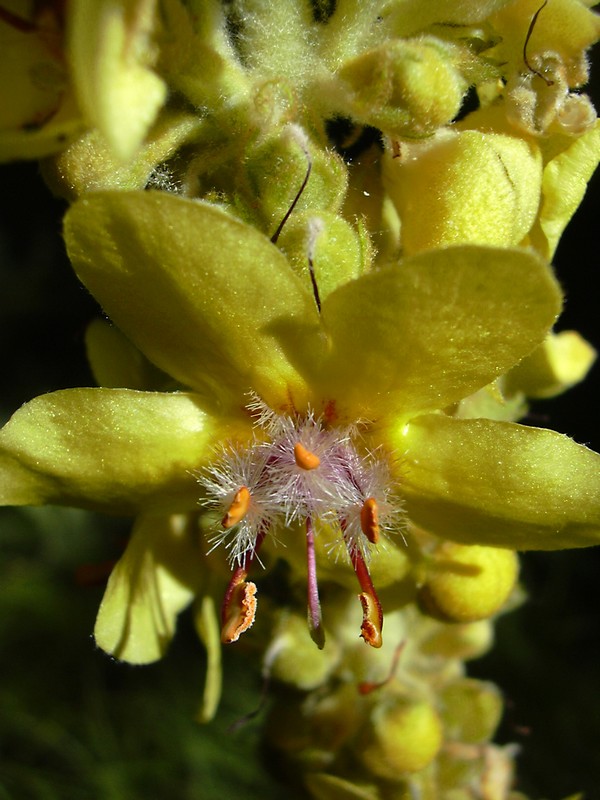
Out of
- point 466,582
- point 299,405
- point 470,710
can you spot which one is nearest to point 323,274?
point 299,405

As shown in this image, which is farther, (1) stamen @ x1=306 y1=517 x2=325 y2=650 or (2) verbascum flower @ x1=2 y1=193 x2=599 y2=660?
(1) stamen @ x1=306 y1=517 x2=325 y2=650

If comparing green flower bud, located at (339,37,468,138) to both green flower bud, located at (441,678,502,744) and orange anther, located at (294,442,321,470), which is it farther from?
green flower bud, located at (441,678,502,744)

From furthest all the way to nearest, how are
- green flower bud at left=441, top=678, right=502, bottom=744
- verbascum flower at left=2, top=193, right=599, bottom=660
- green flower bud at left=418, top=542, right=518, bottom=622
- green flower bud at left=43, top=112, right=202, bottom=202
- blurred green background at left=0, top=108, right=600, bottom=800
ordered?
blurred green background at left=0, top=108, right=600, bottom=800
green flower bud at left=441, top=678, right=502, bottom=744
green flower bud at left=418, top=542, right=518, bottom=622
green flower bud at left=43, top=112, right=202, bottom=202
verbascum flower at left=2, top=193, right=599, bottom=660

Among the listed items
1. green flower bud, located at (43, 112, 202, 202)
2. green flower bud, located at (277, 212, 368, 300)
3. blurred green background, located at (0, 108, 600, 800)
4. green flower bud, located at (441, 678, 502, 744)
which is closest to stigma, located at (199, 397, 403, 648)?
green flower bud, located at (277, 212, 368, 300)

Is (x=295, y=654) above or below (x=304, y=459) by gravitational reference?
below

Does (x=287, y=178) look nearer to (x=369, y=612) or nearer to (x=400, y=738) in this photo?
(x=369, y=612)

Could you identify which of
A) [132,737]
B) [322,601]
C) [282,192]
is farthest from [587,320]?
[282,192]

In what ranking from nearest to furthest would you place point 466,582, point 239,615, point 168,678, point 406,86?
1. point 406,86
2. point 239,615
3. point 466,582
4. point 168,678
